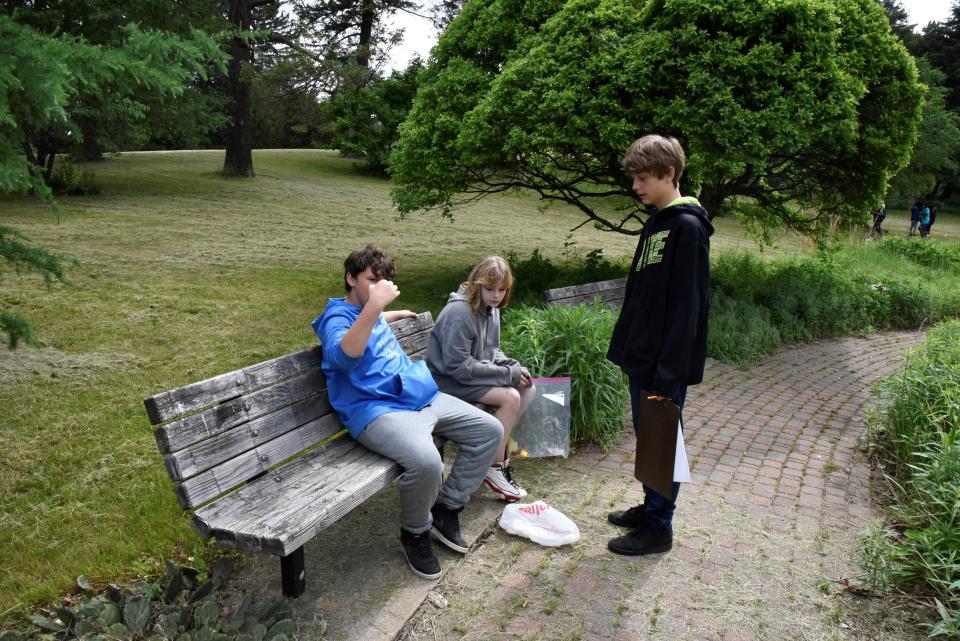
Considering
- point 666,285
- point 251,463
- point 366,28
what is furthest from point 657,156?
point 366,28

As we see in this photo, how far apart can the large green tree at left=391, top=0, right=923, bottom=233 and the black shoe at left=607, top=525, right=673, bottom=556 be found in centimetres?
457

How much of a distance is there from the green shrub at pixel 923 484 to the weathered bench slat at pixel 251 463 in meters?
2.50

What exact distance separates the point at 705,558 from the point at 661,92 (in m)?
5.34

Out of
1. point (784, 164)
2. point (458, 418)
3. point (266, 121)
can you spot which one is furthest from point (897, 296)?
point (266, 121)

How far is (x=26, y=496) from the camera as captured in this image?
373 cm

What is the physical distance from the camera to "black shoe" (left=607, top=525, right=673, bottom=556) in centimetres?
330

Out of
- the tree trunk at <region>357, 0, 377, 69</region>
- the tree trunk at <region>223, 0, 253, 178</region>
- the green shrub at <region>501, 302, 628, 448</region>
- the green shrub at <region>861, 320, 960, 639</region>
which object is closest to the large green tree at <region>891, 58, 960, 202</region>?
the tree trunk at <region>357, 0, 377, 69</region>

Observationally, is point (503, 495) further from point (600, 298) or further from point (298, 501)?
point (600, 298)

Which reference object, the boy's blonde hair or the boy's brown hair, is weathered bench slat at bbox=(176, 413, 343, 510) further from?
the boy's blonde hair

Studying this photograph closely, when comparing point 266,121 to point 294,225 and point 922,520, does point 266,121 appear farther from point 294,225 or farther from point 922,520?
point 922,520

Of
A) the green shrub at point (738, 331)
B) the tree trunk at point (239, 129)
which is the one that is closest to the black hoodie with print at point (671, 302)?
the green shrub at point (738, 331)

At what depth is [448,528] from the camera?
10.9ft

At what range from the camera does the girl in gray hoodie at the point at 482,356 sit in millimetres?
3764

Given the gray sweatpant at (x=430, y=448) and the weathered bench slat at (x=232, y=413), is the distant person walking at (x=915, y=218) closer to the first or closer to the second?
the gray sweatpant at (x=430, y=448)
